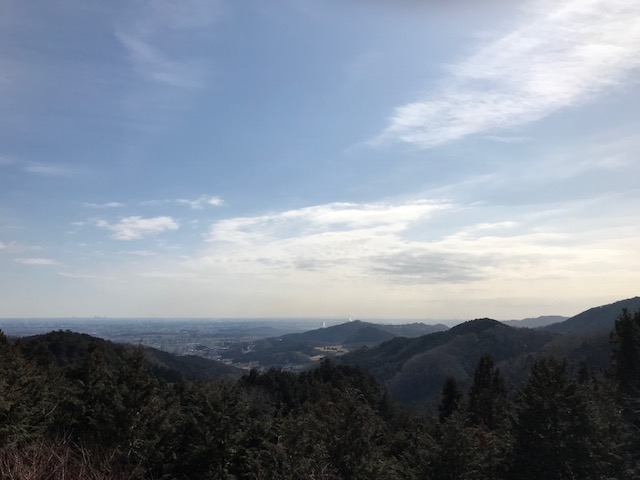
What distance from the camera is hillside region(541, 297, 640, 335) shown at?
157750 mm

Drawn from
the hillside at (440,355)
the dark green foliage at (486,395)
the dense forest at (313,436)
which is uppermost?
the dense forest at (313,436)

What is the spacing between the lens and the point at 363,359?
458 feet

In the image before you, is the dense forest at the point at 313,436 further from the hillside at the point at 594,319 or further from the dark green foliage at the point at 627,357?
the hillside at the point at 594,319

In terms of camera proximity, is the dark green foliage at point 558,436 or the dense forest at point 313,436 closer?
the dense forest at point 313,436

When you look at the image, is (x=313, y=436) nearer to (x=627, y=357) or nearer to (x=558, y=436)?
(x=558, y=436)

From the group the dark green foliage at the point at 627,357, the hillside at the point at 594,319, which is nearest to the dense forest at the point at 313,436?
the dark green foliage at the point at 627,357

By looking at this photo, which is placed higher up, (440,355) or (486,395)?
(486,395)

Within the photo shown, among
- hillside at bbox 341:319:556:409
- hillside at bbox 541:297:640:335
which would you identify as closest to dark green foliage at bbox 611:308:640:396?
hillside at bbox 341:319:556:409

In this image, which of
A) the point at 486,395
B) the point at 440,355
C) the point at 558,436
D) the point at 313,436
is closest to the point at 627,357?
the point at 486,395

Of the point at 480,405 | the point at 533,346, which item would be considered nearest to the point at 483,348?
the point at 533,346

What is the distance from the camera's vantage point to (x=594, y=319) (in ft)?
566

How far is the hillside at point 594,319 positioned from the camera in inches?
6211

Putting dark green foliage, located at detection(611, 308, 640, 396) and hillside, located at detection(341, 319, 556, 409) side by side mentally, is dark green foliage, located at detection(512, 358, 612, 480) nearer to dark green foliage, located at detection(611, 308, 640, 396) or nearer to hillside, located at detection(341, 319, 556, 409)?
dark green foliage, located at detection(611, 308, 640, 396)

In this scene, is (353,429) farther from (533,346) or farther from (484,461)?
(533,346)
